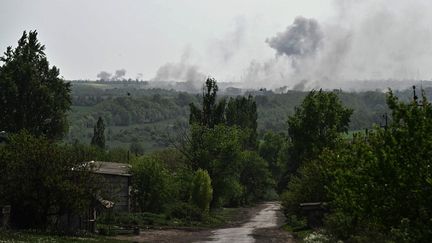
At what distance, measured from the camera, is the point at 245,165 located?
113 m

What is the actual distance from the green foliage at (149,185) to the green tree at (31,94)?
10.2 m

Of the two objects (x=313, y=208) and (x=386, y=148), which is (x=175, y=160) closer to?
(x=313, y=208)

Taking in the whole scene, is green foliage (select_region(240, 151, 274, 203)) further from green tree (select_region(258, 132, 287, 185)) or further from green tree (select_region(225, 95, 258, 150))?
green tree (select_region(258, 132, 287, 185))

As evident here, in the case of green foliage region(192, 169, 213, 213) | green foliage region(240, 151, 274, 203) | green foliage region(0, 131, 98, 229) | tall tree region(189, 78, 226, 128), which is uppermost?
tall tree region(189, 78, 226, 128)

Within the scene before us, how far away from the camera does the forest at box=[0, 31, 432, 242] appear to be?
731 inches

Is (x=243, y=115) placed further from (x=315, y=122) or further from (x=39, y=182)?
(x=39, y=182)

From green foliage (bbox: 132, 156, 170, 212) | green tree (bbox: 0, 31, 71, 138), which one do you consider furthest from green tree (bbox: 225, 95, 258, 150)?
green tree (bbox: 0, 31, 71, 138)

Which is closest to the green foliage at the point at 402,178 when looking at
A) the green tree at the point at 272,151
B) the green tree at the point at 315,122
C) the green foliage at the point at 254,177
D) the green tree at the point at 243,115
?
the green tree at the point at 315,122

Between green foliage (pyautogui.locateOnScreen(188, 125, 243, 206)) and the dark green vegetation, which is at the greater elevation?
the dark green vegetation

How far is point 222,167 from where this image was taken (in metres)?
79.0

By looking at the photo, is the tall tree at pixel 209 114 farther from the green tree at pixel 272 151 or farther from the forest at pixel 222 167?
the green tree at pixel 272 151

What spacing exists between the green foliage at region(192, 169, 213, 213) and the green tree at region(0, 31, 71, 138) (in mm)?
17939

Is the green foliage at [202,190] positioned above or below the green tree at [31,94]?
below

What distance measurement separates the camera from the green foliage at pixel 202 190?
71375 mm
